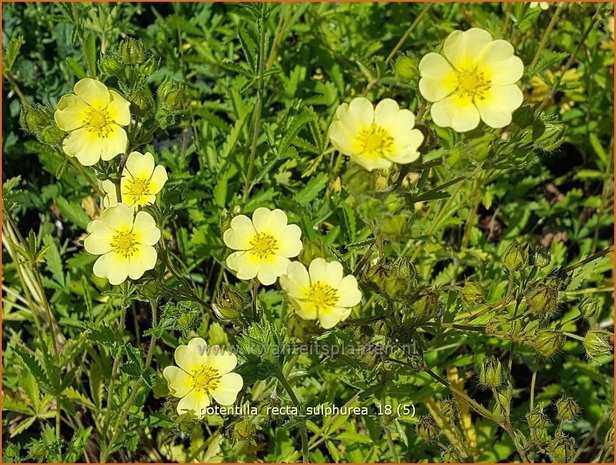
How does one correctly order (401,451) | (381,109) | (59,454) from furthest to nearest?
(401,451), (59,454), (381,109)

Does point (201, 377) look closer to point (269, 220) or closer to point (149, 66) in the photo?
point (269, 220)

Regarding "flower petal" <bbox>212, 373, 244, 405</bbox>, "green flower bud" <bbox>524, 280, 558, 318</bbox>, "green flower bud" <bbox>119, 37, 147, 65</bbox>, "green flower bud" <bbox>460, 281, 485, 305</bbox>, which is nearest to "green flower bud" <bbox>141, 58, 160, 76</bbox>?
"green flower bud" <bbox>119, 37, 147, 65</bbox>

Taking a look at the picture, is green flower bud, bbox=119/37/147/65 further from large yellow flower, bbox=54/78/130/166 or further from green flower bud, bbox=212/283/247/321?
green flower bud, bbox=212/283/247/321

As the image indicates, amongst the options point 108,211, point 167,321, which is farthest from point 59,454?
point 108,211

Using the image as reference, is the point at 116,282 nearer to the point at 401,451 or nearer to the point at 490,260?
the point at 401,451

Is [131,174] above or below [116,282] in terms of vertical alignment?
above

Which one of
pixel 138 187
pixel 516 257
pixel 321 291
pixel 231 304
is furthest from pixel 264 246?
pixel 516 257

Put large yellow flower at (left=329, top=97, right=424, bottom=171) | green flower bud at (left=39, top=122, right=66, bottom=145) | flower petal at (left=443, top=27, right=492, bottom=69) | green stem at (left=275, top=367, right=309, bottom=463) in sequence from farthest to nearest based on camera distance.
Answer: green flower bud at (left=39, top=122, right=66, bottom=145)
green stem at (left=275, top=367, right=309, bottom=463)
flower petal at (left=443, top=27, right=492, bottom=69)
large yellow flower at (left=329, top=97, right=424, bottom=171)
